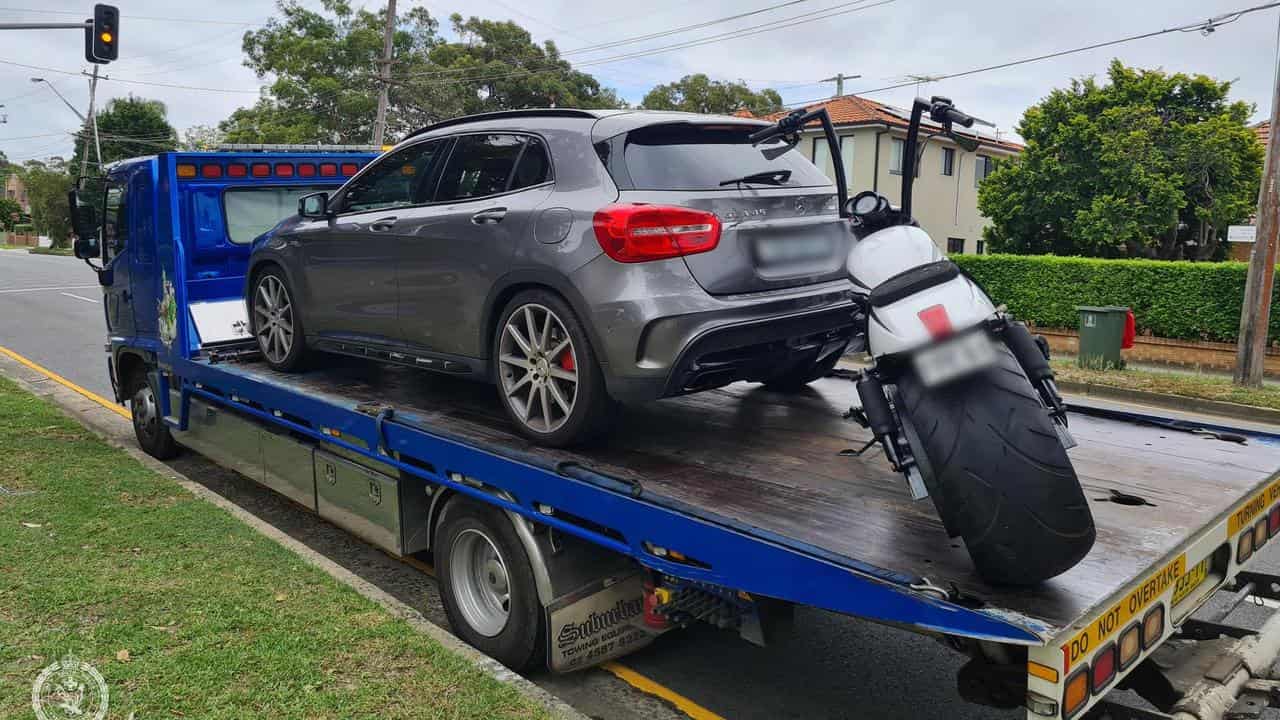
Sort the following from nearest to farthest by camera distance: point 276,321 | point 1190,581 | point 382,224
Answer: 1. point 1190,581
2. point 382,224
3. point 276,321

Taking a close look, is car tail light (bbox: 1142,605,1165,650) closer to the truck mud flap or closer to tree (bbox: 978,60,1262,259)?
the truck mud flap

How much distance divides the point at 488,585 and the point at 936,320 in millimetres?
2469

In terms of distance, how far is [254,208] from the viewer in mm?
7672

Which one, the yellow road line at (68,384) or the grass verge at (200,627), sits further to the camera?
the yellow road line at (68,384)

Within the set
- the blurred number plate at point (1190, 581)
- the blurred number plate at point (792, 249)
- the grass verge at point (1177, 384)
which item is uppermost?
the blurred number plate at point (792, 249)

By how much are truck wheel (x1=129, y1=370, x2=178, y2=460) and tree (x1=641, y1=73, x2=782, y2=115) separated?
3332cm

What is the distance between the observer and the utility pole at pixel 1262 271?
13.7 meters

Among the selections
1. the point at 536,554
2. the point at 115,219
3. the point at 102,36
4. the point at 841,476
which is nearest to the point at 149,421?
the point at 115,219

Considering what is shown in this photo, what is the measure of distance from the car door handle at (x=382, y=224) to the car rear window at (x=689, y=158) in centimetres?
149

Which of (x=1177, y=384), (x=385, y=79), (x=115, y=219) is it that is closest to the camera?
(x=115, y=219)

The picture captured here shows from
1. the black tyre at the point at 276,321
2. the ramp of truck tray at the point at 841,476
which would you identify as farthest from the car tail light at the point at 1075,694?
the black tyre at the point at 276,321

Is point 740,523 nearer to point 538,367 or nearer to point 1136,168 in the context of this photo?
point 538,367

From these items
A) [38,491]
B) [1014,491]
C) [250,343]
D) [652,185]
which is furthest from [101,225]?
[1014,491]

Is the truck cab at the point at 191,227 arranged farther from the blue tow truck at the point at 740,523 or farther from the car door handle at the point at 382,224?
the car door handle at the point at 382,224
